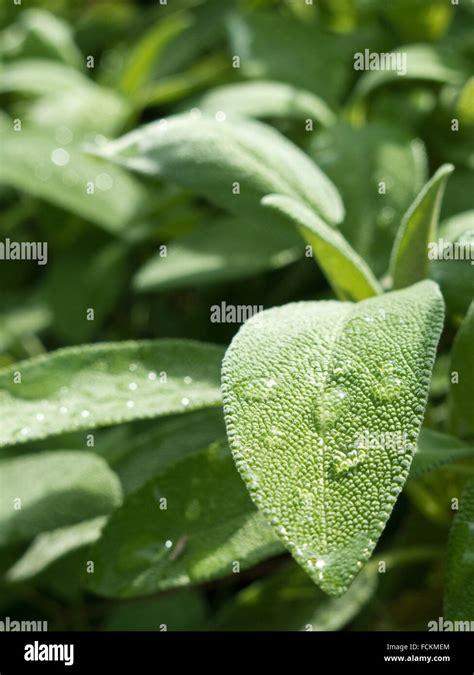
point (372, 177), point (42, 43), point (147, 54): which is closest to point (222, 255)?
point (372, 177)

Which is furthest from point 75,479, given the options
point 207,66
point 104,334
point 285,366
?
point 207,66

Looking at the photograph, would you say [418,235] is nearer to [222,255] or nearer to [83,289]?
[222,255]

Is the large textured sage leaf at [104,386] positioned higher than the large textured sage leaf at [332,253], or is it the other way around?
the large textured sage leaf at [332,253]

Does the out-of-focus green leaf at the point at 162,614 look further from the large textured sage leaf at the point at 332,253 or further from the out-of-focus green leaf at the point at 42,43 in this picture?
Result: the out-of-focus green leaf at the point at 42,43

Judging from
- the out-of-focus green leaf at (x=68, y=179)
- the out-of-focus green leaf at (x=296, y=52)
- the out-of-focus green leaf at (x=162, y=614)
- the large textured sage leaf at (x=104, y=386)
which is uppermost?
the out-of-focus green leaf at (x=296, y=52)

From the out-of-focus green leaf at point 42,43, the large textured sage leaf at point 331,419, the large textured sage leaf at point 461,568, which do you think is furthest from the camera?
the out-of-focus green leaf at point 42,43

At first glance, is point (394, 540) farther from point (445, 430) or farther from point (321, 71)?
point (321, 71)

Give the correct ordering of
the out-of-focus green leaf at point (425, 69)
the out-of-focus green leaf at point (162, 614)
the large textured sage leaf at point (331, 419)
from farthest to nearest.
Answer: the out-of-focus green leaf at point (425, 69) → the out-of-focus green leaf at point (162, 614) → the large textured sage leaf at point (331, 419)

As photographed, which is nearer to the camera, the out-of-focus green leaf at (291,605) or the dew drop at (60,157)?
the out-of-focus green leaf at (291,605)

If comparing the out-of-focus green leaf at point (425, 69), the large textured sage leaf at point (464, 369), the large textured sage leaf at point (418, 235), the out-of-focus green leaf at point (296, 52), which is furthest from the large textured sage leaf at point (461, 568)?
the out-of-focus green leaf at point (296, 52)
